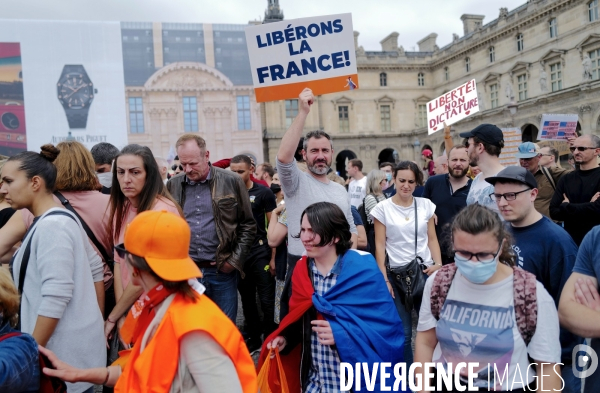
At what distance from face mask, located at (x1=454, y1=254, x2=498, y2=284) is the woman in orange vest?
3.43 feet

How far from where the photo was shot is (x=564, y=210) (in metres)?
4.50

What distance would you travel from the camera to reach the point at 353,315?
96.7 inches

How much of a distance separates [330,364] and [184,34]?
29288 mm

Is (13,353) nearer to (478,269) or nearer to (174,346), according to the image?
(174,346)

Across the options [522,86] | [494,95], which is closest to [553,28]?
[522,86]

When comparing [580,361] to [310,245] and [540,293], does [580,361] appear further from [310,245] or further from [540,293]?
[310,245]

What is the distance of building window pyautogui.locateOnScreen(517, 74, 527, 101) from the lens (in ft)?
96.9

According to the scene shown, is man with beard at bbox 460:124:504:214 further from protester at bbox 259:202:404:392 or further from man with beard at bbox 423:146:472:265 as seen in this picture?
protester at bbox 259:202:404:392

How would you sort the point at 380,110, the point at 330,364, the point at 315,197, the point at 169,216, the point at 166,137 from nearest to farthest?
the point at 169,216, the point at 330,364, the point at 315,197, the point at 166,137, the point at 380,110

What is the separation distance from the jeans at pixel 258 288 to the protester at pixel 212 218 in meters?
1.24

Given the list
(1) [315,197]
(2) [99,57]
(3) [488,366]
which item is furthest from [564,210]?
(2) [99,57]

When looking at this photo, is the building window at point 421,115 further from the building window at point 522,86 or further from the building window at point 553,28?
the building window at point 553,28

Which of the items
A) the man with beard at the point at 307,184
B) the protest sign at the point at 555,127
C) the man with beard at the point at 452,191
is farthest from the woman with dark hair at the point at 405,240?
the protest sign at the point at 555,127

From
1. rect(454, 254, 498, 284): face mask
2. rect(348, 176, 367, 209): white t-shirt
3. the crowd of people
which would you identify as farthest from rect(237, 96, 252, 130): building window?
rect(454, 254, 498, 284): face mask
